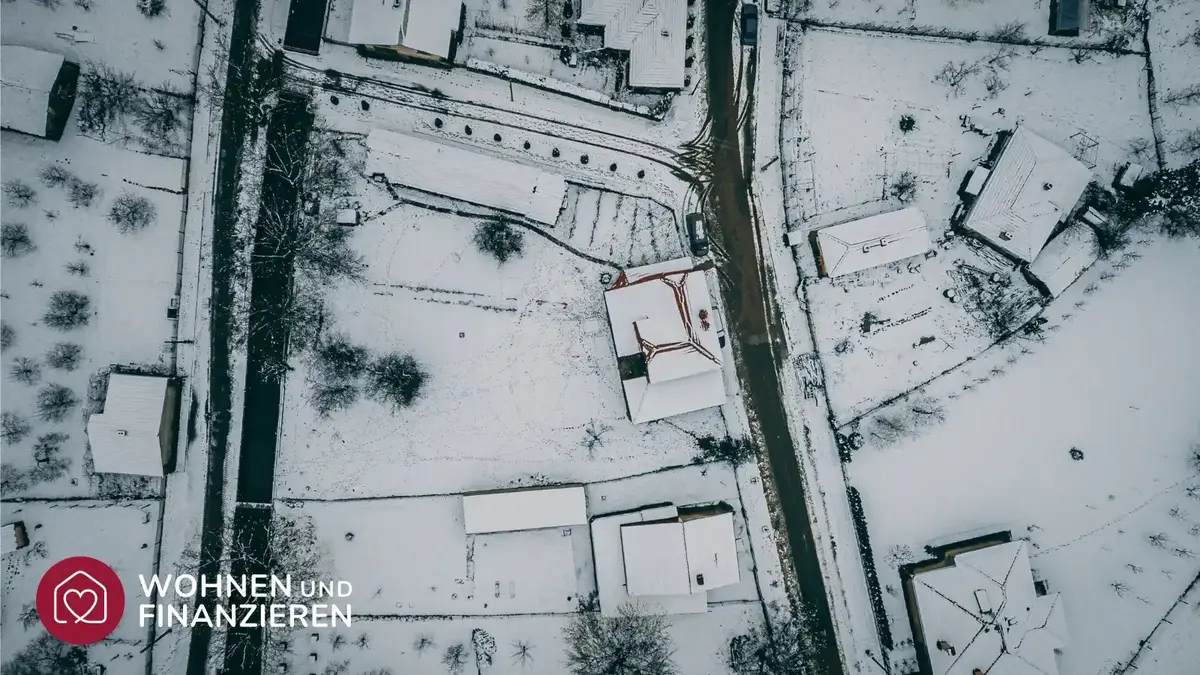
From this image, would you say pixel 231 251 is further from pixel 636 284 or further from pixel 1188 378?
pixel 1188 378

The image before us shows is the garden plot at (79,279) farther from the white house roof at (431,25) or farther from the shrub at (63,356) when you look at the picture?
the white house roof at (431,25)

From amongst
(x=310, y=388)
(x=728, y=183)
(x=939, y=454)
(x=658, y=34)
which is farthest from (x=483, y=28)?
(x=939, y=454)

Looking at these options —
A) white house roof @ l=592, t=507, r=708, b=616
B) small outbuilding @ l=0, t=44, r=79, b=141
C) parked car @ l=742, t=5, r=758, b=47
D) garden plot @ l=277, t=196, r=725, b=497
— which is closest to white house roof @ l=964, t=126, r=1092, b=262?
parked car @ l=742, t=5, r=758, b=47

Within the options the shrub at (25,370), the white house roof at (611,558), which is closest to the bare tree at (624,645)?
the white house roof at (611,558)

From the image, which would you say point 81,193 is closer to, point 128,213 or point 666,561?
point 128,213

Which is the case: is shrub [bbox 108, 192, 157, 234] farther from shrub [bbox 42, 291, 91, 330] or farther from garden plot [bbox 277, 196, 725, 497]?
garden plot [bbox 277, 196, 725, 497]

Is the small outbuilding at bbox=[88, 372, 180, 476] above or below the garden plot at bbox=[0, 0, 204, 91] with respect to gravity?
below
